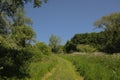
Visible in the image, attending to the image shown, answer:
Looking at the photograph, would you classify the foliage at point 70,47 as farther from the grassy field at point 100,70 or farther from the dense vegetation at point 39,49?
the grassy field at point 100,70

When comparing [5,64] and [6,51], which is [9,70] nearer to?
[5,64]

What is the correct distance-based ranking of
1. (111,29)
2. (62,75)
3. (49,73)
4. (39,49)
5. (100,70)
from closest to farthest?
(100,70) < (62,75) < (49,73) < (39,49) < (111,29)

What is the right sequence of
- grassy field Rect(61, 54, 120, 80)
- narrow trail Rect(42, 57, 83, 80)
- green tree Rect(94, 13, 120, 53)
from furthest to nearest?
green tree Rect(94, 13, 120, 53), narrow trail Rect(42, 57, 83, 80), grassy field Rect(61, 54, 120, 80)

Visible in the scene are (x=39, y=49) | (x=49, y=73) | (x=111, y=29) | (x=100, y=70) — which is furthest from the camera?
(x=111, y=29)

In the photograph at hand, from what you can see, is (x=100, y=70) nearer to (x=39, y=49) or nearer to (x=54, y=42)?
(x=39, y=49)

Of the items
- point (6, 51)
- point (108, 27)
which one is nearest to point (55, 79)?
point (6, 51)

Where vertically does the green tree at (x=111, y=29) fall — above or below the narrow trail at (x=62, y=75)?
above

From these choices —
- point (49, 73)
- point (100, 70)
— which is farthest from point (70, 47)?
point (100, 70)

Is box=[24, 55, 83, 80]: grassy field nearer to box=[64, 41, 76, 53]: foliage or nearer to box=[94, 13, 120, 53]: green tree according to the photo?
box=[94, 13, 120, 53]: green tree

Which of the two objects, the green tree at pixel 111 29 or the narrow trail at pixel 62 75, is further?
the green tree at pixel 111 29

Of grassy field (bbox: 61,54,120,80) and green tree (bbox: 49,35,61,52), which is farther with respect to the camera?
green tree (bbox: 49,35,61,52)

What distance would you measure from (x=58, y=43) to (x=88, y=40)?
31.0 m

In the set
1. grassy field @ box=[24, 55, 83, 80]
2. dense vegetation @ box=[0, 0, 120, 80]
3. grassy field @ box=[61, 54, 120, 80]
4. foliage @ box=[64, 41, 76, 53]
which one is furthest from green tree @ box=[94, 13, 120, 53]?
grassy field @ box=[24, 55, 83, 80]

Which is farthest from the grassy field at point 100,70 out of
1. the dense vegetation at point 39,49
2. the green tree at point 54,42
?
the green tree at point 54,42
